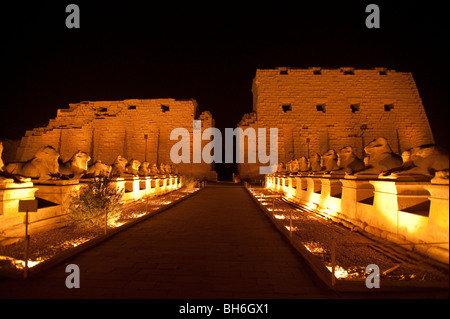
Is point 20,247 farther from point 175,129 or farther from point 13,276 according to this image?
point 175,129

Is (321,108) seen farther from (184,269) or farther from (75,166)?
(184,269)

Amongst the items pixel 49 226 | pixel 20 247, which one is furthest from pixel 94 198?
pixel 20 247

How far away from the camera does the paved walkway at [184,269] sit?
249 cm

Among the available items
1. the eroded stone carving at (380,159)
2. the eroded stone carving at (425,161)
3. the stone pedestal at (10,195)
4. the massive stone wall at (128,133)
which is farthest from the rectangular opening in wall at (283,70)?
the stone pedestal at (10,195)

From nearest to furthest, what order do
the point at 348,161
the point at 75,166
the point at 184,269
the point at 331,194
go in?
the point at 184,269 → the point at 348,161 → the point at 331,194 → the point at 75,166

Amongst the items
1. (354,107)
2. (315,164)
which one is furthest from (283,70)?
(315,164)

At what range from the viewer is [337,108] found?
24875 millimetres

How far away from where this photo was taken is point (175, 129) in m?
26.2

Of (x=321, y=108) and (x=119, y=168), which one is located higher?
(x=321, y=108)

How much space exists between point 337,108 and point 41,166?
25001 millimetres

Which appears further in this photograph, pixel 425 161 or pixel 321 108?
pixel 321 108

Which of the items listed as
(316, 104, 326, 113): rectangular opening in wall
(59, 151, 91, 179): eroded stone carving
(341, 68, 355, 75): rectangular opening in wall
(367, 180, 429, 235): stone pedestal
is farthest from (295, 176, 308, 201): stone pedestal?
(341, 68, 355, 75): rectangular opening in wall

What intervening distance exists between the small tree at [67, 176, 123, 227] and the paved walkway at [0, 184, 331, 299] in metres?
0.80

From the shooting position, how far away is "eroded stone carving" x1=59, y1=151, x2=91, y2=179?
6.56 metres
